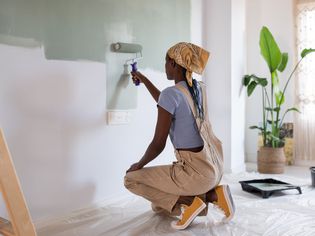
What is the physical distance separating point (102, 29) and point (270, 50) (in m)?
1.93

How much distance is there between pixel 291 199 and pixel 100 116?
4.94 feet

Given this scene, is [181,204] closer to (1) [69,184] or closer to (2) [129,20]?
(1) [69,184]

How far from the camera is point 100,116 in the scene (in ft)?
8.09

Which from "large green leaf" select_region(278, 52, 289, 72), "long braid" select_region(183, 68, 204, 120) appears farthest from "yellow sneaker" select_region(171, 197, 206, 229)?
"large green leaf" select_region(278, 52, 289, 72)

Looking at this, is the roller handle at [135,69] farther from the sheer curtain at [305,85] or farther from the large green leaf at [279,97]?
the sheer curtain at [305,85]

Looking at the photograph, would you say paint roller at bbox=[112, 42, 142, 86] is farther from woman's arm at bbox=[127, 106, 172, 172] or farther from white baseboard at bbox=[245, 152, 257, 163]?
white baseboard at bbox=[245, 152, 257, 163]

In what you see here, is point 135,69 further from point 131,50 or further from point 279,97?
point 279,97

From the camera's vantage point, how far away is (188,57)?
2.05m

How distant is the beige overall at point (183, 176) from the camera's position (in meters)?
2.03

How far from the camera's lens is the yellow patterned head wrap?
2.05 metres

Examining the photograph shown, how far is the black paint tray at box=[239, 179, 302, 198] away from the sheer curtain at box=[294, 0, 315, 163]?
3.97 feet

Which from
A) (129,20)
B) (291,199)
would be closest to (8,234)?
(129,20)

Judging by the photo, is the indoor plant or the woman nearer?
the woman

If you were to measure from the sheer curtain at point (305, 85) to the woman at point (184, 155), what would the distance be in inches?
86.8
